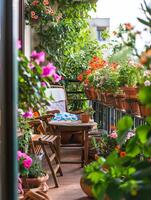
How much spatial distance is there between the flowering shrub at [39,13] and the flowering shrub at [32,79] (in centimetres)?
406

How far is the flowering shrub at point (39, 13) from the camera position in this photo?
202 inches

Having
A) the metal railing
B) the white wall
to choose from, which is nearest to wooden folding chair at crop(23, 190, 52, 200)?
the white wall

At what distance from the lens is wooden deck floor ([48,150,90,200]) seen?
3.12 meters

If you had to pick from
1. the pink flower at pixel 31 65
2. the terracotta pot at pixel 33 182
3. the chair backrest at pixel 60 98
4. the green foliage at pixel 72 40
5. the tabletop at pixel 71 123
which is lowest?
the terracotta pot at pixel 33 182

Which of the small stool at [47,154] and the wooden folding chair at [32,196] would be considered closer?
the wooden folding chair at [32,196]

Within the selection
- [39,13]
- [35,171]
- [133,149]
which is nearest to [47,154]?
[35,171]

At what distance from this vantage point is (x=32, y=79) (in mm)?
1166

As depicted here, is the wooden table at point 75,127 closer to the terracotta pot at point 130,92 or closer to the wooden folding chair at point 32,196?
the terracotta pot at point 130,92

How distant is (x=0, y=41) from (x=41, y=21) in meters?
4.32

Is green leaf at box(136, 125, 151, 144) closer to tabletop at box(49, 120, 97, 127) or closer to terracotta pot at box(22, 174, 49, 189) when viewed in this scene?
terracotta pot at box(22, 174, 49, 189)

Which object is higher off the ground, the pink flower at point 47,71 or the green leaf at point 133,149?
the pink flower at point 47,71

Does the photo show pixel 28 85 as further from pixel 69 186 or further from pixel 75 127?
pixel 75 127

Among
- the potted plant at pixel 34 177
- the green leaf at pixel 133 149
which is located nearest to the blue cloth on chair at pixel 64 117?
the potted plant at pixel 34 177

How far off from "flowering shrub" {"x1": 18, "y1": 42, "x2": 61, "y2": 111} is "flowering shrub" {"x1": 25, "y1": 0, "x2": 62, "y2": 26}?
4059mm
